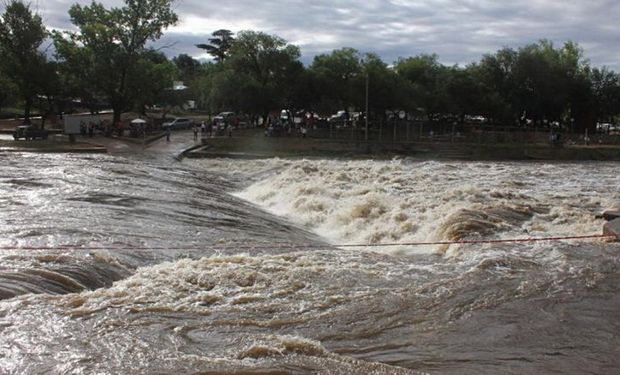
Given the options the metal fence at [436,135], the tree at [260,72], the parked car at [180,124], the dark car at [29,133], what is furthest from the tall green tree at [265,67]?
the dark car at [29,133]

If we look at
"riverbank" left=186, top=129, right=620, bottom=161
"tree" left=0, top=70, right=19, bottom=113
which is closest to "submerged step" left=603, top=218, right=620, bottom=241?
"riverbank" left=186, top=129, right=620, bottom=161

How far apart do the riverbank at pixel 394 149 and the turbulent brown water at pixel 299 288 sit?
22.2 meters

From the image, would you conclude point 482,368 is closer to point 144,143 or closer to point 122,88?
point 144,143

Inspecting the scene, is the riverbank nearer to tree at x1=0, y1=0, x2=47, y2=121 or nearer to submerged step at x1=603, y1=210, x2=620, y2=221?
tree at x1=0, y1=0, x2=47, y2=121

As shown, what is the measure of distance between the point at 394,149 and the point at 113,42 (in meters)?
22.8

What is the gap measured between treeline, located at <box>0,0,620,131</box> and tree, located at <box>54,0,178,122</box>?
7cm

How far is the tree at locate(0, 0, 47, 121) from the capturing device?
154ft

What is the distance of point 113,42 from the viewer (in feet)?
156

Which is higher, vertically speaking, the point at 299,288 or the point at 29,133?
the point at 29,133

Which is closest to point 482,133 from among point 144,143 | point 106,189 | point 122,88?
point 144,143

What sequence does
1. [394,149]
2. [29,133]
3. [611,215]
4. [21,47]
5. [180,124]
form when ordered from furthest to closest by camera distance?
[180,124]
[21,47]
[394,149]
[29,133]
[611,215]

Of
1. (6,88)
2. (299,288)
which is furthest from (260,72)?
(299,288)

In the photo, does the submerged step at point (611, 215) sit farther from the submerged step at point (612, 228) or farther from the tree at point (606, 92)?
the tree at point (606, 92)

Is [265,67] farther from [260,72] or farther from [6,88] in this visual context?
[6,88]
